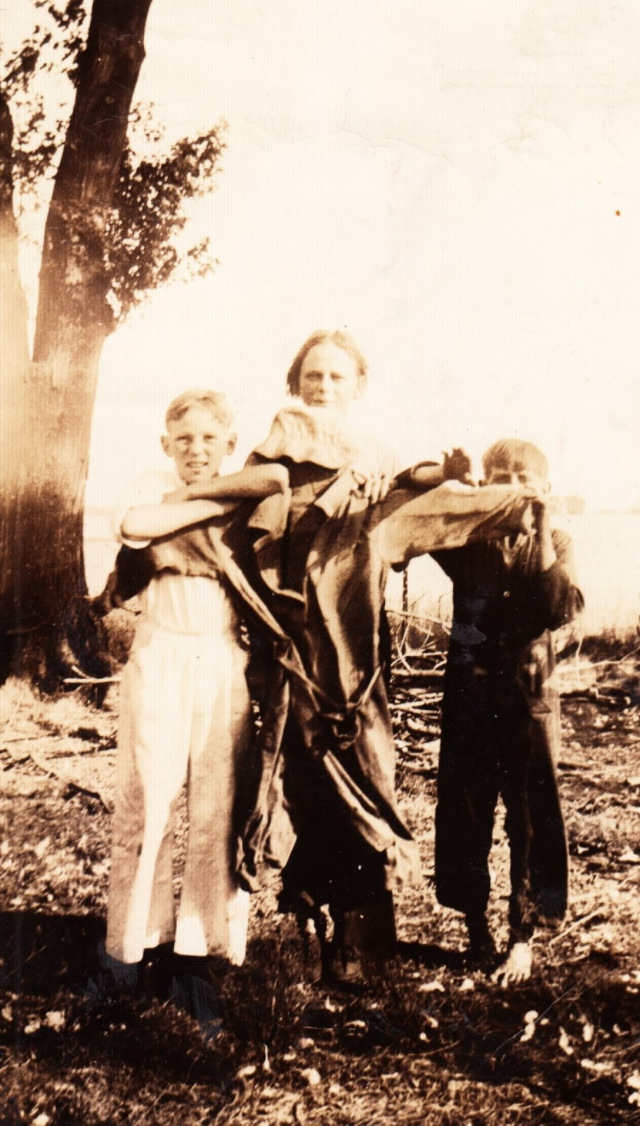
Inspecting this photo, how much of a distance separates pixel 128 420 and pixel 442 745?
1519 mm

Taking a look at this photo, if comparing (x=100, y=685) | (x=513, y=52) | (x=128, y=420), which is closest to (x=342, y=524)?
(x=128, y=420)

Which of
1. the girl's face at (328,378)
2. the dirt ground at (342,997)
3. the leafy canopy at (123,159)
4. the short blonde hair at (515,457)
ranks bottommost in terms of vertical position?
the dirt ground at (342,997)

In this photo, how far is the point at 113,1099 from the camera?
2.72 m

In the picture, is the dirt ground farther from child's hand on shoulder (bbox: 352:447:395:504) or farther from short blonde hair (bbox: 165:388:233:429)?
short blonde hair (bbox: 165:388:233:429)

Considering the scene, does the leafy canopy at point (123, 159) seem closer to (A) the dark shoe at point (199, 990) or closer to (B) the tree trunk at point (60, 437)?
(B) the tree trunk at point (60, 437)

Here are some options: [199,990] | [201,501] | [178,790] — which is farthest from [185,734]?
[199,990]

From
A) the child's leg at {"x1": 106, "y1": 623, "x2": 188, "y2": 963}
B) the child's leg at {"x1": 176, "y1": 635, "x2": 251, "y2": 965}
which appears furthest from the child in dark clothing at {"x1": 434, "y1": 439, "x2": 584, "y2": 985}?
the child's leg at {"x1": 106, "y1": 623, "x2": 188, "y2": 963}

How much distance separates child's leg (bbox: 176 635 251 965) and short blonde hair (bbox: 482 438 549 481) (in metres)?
1.04

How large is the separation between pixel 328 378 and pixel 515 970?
2060mm

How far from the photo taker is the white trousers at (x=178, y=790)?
8.91ft

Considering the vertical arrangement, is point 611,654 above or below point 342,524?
below

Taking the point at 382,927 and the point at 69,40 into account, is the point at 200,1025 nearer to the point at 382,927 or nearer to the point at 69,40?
the point at 382,927

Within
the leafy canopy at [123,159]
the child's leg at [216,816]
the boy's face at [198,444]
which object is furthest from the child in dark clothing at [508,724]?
the leafy canopy at [123,159]

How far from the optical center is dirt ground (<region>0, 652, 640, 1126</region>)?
8.94ft
